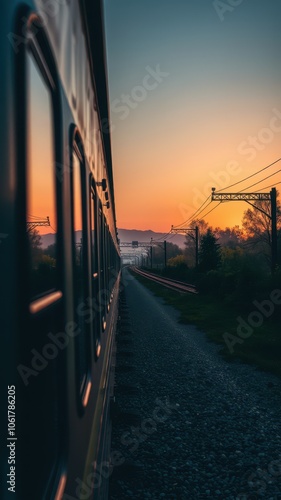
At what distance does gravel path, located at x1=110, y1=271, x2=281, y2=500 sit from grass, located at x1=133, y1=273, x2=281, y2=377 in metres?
0.44

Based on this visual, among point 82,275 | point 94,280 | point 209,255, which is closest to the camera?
point 82,275

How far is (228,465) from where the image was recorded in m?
3.94

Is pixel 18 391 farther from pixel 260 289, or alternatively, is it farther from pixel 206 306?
pixel 206 306

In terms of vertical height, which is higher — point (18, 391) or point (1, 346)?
point (1, 346)

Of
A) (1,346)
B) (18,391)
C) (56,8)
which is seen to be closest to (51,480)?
(18,391)

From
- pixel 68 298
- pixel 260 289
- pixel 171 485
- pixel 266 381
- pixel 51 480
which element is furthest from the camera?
pixel 260 289

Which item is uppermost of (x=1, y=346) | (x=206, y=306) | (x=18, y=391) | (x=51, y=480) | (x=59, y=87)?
(x=59, y=87)

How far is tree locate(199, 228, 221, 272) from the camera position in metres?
34.4

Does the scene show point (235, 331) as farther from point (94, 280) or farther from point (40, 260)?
point (40, 260)

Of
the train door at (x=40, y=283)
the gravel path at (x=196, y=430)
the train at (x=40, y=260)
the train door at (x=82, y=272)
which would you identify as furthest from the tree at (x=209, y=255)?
→ the train door at (x=40, y=283)

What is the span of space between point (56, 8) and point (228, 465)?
394cm

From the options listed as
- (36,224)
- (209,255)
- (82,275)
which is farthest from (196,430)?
(209,255)

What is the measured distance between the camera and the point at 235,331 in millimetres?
11305

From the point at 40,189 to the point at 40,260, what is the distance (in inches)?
7.9
